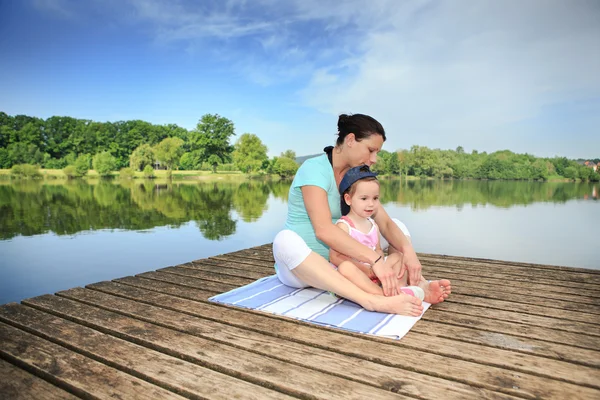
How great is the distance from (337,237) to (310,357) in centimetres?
88

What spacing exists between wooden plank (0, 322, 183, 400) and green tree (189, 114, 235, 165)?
56.6 m

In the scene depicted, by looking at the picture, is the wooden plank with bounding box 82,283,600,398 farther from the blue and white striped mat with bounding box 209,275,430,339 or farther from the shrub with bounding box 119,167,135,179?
the shrub with bounding box 119,167,135,179

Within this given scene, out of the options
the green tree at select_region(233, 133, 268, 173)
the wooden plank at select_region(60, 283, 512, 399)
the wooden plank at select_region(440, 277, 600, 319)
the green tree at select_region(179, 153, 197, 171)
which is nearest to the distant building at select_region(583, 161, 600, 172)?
the green tree at select_region(233, 133, 268, 173)

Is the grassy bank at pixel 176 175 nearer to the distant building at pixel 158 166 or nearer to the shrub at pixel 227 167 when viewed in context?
the shrub at pixel 227 167

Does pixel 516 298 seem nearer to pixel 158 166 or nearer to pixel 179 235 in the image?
pixel 179 235

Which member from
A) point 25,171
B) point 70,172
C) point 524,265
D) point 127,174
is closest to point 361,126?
point 524,265

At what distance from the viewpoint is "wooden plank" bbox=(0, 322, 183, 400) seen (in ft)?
5.69

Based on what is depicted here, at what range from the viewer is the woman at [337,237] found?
264cm

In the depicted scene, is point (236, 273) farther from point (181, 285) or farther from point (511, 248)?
point (511, 248)

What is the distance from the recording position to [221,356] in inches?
80.4

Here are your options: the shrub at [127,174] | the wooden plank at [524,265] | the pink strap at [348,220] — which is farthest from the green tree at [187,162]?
the pink strap at [348,220]

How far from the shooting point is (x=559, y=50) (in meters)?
28.0

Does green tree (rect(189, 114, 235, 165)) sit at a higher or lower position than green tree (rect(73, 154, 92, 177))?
higher

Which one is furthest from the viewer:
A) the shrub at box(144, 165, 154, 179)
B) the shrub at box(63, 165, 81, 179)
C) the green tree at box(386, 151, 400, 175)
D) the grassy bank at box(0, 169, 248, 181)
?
the shrub at box(144, 165, 154, 179)
